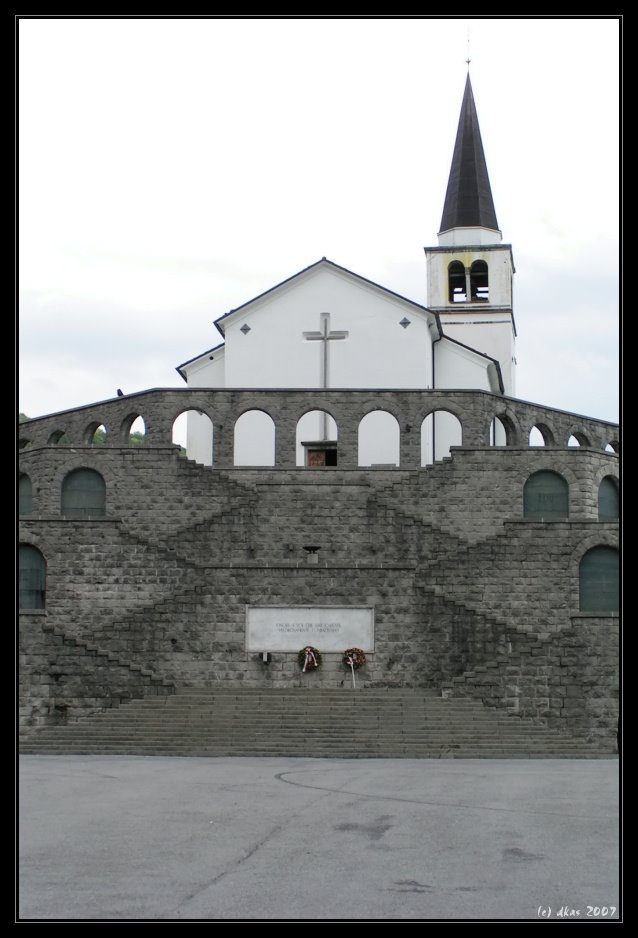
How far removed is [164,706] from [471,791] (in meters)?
8.63

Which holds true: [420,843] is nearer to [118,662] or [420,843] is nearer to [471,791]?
[471,791]

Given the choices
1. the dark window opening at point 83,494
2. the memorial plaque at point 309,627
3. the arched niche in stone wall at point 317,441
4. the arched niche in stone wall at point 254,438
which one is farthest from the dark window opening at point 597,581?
the arched niche in stone wall at point 254,438

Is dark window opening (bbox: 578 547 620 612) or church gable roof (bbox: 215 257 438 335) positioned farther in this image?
church gable roof (bbox: 215 257 438 335)

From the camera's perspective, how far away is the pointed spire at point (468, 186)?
49.6 metres

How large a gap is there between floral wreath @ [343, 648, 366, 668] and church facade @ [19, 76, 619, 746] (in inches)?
6.8

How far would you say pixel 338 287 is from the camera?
37656 millimetres

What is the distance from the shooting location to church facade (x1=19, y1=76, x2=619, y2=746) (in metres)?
24.9

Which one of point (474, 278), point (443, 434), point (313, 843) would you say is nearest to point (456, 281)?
point (474, 278)

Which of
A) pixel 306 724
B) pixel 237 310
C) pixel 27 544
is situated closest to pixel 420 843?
pixel 306 724

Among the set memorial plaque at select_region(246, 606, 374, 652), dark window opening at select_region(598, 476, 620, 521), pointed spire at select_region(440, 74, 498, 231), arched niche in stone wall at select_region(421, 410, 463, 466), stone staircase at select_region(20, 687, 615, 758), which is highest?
pointed spire at select_region(440, 74, 498, 231)

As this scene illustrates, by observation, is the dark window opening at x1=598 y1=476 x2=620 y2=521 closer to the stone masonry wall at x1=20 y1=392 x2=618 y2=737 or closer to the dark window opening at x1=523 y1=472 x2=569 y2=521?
the stone masonry wall at x1=20 y1=392 x2=618 y2=737

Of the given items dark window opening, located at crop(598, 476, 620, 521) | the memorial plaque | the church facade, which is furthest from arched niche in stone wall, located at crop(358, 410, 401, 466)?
the memorial plaque

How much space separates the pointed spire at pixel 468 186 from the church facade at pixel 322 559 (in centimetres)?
1757

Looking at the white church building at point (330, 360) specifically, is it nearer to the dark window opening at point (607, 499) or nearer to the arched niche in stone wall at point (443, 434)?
the arched niche in stone wall at point (443, 434)
